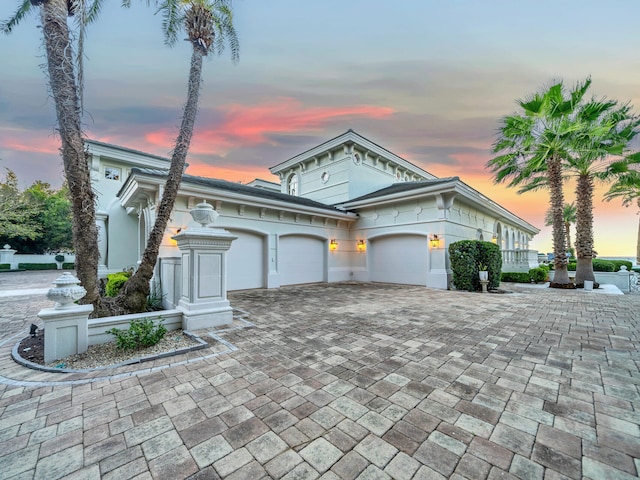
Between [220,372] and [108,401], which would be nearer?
[108,401]

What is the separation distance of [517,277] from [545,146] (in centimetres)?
576

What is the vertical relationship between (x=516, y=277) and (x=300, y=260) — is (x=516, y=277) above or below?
below

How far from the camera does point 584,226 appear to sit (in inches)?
412

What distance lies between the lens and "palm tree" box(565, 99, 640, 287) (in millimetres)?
8992

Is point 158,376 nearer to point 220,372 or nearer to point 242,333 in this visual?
point 220,372

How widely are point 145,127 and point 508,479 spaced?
13539mm

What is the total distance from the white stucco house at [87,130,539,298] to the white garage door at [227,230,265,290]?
0.12 ft

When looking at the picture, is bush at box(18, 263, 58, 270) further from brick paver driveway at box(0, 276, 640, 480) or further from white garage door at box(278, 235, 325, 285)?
brick paver driveway at box(0, 276, 640, 480)

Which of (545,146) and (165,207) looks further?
(545,146)

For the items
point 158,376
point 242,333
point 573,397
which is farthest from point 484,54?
point 158,376

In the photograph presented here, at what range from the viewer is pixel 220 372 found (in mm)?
2889

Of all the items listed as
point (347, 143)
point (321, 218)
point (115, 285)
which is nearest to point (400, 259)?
point (321, 218)

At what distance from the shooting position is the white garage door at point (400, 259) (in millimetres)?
10473

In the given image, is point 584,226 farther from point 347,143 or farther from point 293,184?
point 293,184
